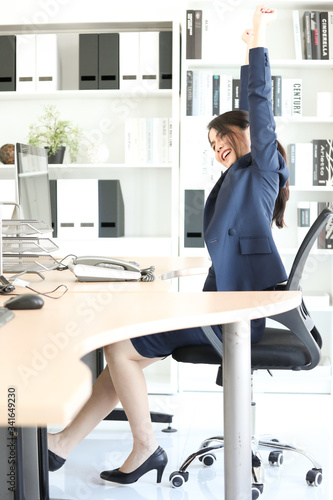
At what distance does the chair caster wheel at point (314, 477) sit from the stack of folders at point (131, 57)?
6.85 ft

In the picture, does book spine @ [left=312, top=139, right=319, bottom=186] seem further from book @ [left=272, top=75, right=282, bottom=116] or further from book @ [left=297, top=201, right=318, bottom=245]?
book @ [left=272, top=75, right=282, bottom=116]

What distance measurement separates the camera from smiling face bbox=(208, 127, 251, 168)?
212cm

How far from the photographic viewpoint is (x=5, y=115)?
365cm

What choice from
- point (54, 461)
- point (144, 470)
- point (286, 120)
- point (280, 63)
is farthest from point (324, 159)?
point (54, 461)

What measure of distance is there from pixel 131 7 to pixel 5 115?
0.96 meters

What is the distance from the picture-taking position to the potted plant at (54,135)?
11.1 feet

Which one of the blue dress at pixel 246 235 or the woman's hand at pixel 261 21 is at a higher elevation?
the woman's hand at pixel 261 21

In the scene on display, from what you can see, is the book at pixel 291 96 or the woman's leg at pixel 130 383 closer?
the woman's leg at pixel 130 383

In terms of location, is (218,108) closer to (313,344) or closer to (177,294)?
(313,344)

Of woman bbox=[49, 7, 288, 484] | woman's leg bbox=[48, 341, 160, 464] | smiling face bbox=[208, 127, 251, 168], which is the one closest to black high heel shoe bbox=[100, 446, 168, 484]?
woman bbox=[49, 7, 288, 484]

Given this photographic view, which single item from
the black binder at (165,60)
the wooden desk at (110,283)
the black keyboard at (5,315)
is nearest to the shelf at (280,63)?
the black binder at (165,60)

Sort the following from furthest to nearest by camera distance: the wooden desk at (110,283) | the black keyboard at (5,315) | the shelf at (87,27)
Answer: the shelf at (87,27) < the wooden desk at (110,283) < the black keyboard at (5,315)

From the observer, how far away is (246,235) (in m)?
1.97

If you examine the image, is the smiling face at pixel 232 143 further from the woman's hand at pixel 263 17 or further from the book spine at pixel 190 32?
the book spine at pixel 190 32
